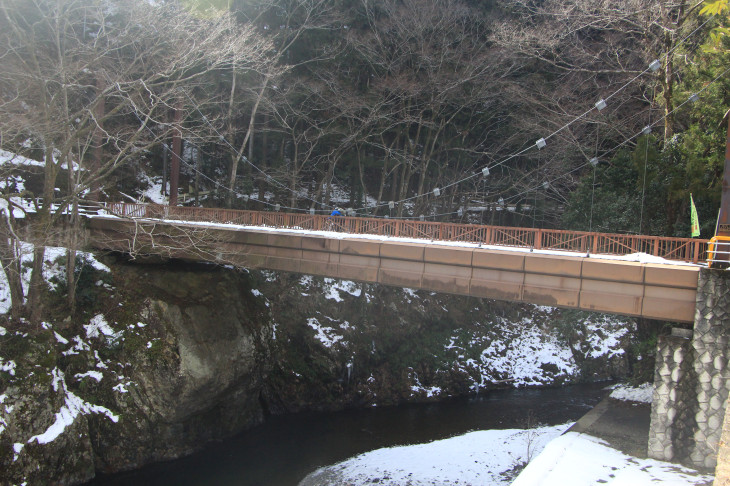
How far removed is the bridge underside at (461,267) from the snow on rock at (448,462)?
4.67 m

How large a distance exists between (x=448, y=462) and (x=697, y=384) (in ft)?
20.9

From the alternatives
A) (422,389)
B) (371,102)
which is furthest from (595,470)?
(371,102)

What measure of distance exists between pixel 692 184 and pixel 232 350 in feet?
47.8

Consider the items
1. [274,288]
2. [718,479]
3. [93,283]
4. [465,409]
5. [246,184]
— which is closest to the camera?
[718,479]

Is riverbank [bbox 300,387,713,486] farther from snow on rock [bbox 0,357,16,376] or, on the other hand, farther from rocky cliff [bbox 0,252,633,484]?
snow on rock [bbox 0,357,16,376]

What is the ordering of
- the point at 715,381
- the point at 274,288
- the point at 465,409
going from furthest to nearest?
the point at 274,288 → the point at 465,409 → the point at 715,381

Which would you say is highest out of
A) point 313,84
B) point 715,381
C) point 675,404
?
point 313,84

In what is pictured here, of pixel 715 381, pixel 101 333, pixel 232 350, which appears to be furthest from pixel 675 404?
pixel 101 333

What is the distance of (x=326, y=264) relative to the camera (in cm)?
1378

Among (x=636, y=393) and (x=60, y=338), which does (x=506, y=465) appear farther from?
(x=60, y=338)

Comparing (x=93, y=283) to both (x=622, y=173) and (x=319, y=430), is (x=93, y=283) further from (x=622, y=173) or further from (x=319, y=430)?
(x=622, y=173)

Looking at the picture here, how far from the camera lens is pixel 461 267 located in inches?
478

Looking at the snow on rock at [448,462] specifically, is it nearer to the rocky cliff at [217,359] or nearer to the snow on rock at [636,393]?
the snow on rock at [636,393]

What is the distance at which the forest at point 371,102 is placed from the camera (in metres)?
13.5
